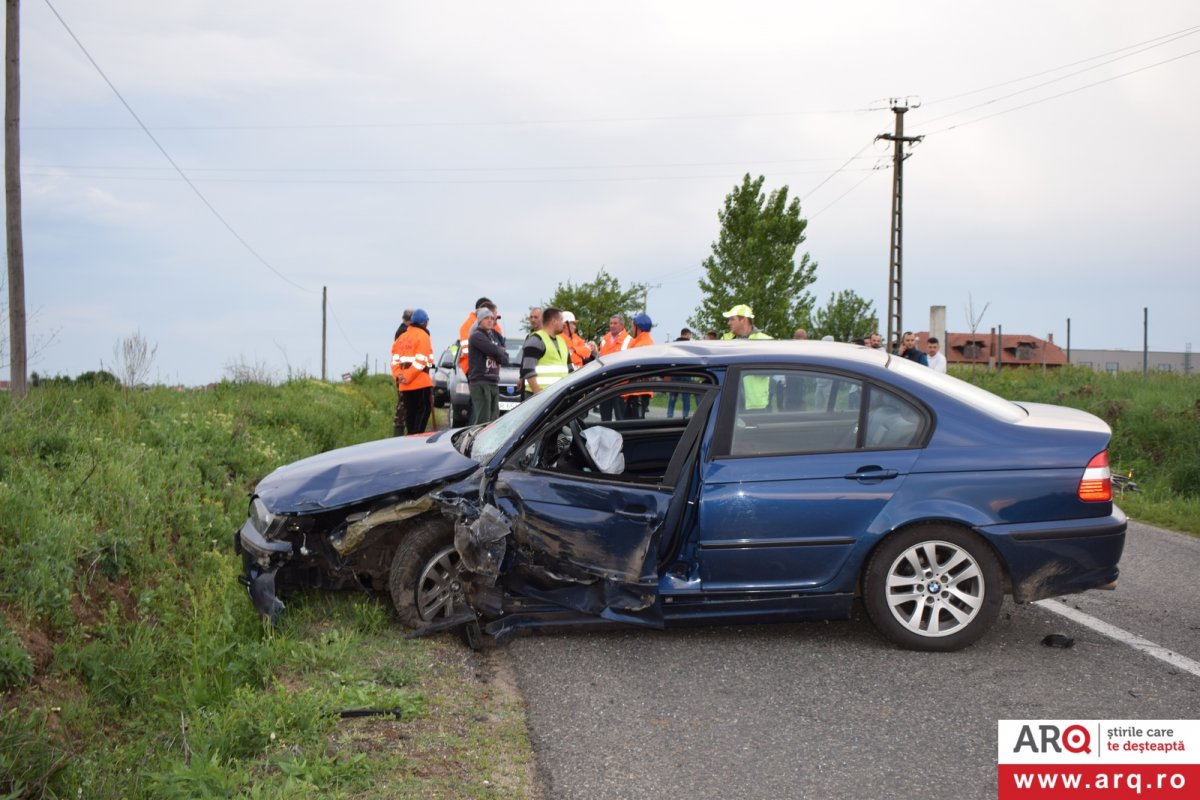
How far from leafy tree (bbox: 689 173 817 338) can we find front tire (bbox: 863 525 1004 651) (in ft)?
132

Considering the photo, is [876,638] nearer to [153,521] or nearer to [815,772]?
[815,772]

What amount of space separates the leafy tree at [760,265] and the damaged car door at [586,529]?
4012 centimetres

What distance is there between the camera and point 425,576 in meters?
5.75

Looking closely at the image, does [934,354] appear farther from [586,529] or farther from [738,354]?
[586,529]

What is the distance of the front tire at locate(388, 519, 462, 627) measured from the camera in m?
5.71

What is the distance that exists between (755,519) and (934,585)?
101cm

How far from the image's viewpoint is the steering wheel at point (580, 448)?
20.0 ft

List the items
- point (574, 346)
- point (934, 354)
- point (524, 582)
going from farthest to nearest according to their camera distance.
Result: point (934, 354) < point (574, 346) < point (524, 582)

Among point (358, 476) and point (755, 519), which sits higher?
point (358, 476)

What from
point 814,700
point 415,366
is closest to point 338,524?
point 814,700

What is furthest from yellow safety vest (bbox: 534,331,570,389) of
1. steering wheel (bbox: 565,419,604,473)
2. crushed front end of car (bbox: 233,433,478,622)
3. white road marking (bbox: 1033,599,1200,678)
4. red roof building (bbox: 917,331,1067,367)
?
red roof building (bbox: 917,331,1067,367)

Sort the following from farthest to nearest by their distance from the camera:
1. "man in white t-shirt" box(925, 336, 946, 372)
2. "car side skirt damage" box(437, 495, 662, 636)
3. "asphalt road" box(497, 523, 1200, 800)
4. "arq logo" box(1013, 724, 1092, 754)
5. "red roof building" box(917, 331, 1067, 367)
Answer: "red roof building" box(917, 331, 1067, 367) → "man in white t-shirt" box(925, 336, 946, 372) → "car side skirt damage" box(437, 495, 662, 636) → "arq logo" box(1013, 724, 1092, 754) → "asphalt road" box(497, 523, 1200, 800)

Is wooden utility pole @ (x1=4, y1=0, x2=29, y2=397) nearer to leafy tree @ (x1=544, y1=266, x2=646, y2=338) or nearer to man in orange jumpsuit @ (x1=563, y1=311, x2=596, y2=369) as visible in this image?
man in orange jumpsuit @ (x1=563, y1=311, x2=596, y2=369)

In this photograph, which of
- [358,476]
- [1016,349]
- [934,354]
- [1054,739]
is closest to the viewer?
[1054,739]
